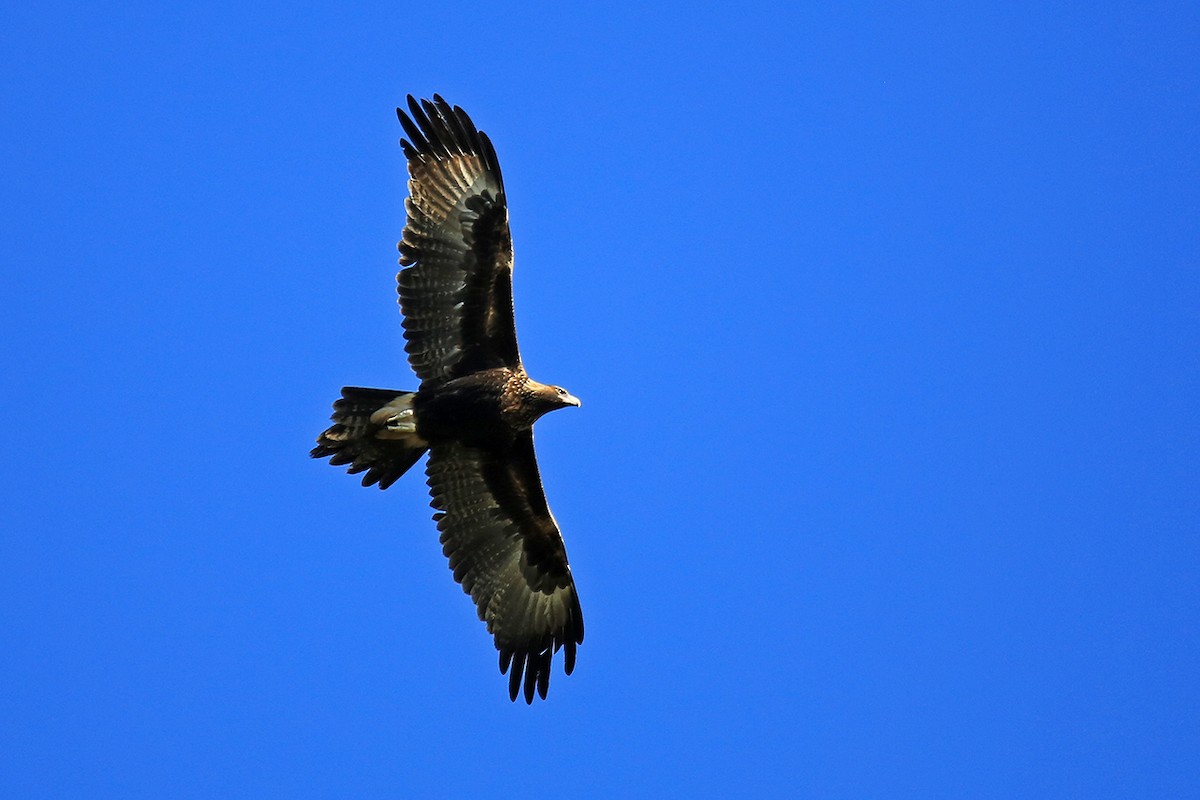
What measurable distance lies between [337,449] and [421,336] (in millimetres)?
1188

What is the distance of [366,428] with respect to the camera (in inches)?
524

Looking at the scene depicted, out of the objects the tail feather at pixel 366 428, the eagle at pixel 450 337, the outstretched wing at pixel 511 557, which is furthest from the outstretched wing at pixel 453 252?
the outstretched wing at pixel 511 557

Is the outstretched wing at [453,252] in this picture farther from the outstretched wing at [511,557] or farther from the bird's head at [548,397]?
the outstretched wing at [511,557]

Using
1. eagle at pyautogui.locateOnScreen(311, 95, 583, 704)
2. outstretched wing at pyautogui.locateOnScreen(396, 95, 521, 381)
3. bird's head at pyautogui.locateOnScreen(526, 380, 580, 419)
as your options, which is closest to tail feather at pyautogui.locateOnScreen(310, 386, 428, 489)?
eagle at pyautogui.locateOnScreen(311, 95, 583, 704)

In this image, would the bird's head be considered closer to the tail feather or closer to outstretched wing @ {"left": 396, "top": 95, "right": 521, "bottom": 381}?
outstretched wing @ {"left": 396, "top": 95, "right": 521, "bottom": 381}

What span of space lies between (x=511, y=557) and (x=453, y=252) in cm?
279

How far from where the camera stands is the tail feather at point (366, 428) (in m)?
13.3

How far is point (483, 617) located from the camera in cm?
1409

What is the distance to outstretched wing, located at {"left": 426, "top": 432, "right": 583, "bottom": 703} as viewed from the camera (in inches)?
550

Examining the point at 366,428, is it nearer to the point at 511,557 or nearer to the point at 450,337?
the point at 450,337

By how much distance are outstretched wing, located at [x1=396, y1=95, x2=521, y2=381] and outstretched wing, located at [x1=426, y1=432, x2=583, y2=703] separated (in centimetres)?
102

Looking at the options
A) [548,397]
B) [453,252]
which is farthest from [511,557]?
[453,252]

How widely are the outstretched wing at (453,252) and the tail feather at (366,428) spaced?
41 centimetres

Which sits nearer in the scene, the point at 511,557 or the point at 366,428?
the point at 366,428
